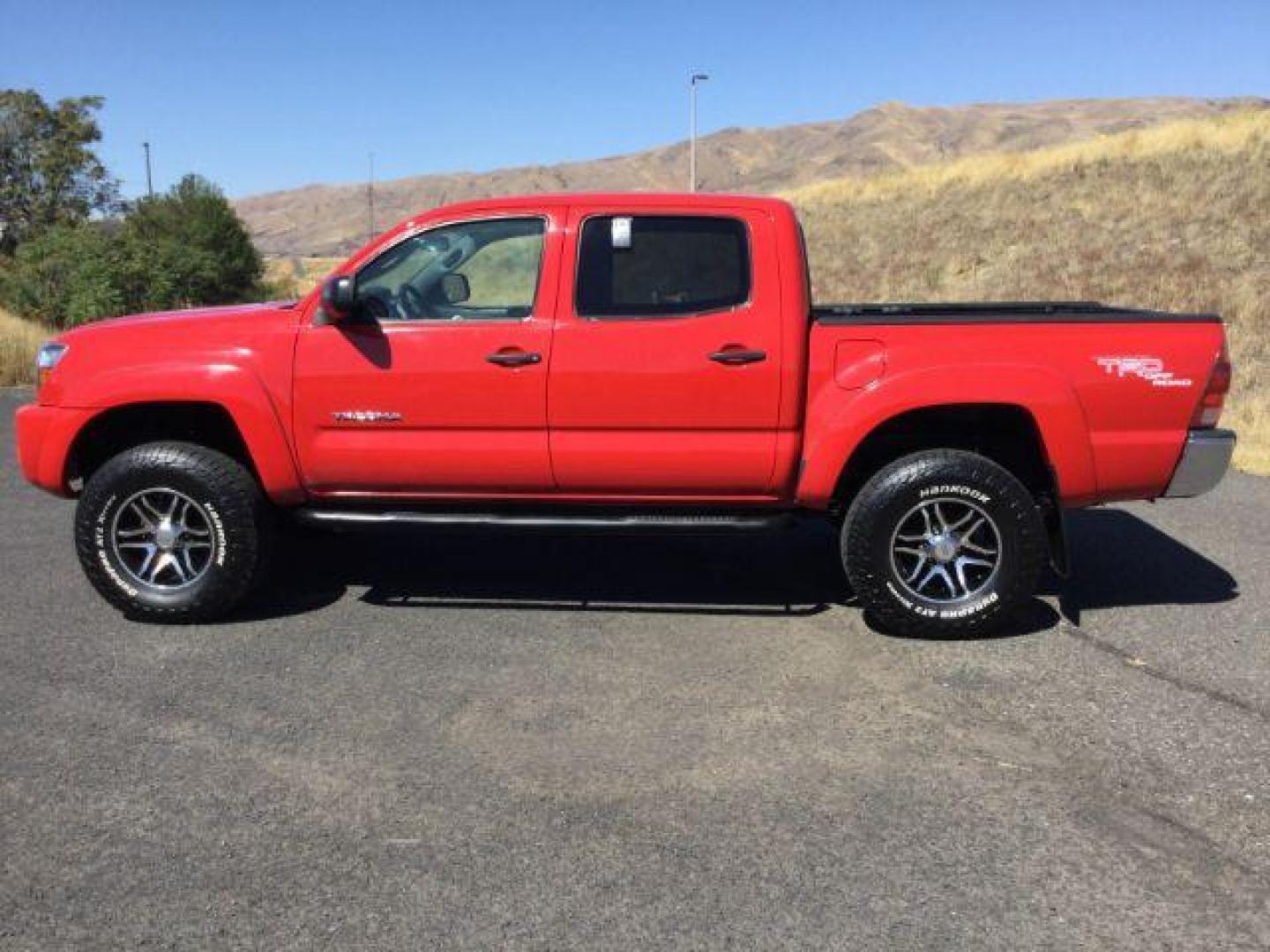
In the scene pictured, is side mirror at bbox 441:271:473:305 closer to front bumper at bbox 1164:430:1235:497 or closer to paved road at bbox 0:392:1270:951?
paved road at bbox 0:392:1270:951

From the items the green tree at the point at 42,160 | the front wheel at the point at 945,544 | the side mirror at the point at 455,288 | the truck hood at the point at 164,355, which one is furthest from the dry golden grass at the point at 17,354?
the green tree at the point at 42,160

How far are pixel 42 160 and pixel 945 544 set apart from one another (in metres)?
50.8

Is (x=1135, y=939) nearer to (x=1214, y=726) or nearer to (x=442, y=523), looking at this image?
(x=1214, y=726)

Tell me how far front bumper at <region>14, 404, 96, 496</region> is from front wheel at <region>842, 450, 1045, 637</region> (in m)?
3.62

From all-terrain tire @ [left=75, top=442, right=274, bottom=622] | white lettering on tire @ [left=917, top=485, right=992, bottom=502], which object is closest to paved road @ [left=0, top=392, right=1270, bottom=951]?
all-terrain tire @ [left=75, top=442, right=274, bottom=622]

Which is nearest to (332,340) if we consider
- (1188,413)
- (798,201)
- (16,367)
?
(1188,413)

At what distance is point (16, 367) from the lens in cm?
1451

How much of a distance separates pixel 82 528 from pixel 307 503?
3.37 feet

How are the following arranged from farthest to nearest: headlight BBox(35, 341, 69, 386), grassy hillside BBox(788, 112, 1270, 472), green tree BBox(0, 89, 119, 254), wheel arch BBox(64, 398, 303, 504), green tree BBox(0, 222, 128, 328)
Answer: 1. green tree BBox(0, 89, 119, 254)
2. green tree BBox(0, 222, 128, 328)
3. grassy hillside BBox(788, 112, 1270, 472)
4. headlight BBox(35, 341, 69, 386)
5. wheel arch BBox(64, 398, 303, 504)

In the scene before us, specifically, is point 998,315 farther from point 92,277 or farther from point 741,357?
point 92,277

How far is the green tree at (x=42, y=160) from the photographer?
4472 cm

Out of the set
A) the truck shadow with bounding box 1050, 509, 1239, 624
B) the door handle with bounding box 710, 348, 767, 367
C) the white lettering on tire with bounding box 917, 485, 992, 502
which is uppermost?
the door handle with bounding box 710, 348, 767, 367

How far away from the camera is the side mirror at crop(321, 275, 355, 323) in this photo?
459 centimetres

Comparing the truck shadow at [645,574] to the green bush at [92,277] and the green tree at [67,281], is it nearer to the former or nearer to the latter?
the green tree at [67,281]
